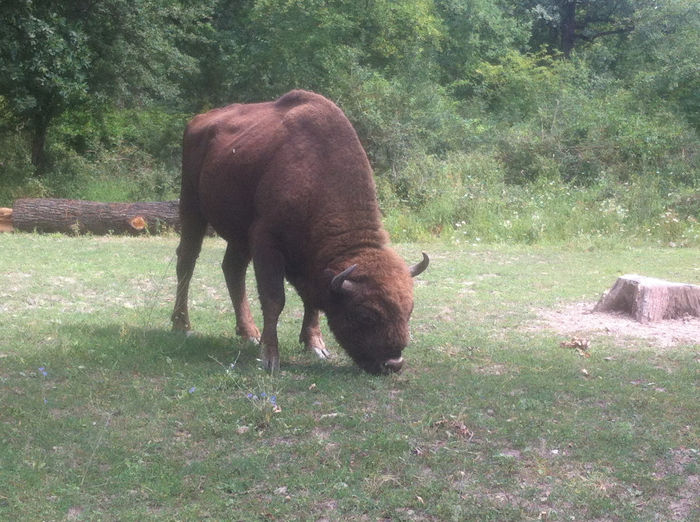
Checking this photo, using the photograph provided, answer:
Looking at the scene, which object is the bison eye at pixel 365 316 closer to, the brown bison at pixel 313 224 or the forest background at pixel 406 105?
the brown bison at pixel 313 224

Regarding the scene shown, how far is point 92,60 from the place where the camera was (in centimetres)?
1986

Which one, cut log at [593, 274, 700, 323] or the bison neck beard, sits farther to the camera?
cut log at [593, 274, 700, 323]

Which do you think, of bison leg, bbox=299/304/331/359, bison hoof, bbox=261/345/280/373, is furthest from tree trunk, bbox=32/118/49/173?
bison hoof, bbox=261/345/280/373

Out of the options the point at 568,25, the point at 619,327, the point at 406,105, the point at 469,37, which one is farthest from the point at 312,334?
the point at 568,25

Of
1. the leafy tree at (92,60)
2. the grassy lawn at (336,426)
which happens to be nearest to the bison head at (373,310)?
the grassy lawn at (336,426)

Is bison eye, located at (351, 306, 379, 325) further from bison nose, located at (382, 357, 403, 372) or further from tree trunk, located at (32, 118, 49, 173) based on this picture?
tree trunk, located at (32, 118, 49, 173)

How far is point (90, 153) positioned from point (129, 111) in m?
3.13

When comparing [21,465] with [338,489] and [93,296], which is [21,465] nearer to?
[338,489]

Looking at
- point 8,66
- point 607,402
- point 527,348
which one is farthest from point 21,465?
point 8,66

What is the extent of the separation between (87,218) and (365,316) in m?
11.7

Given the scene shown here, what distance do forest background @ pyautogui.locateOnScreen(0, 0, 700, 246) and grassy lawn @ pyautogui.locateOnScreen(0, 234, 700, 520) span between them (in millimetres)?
8392

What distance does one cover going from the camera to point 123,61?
67.7ft

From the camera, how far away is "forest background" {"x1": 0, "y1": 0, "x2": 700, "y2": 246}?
17.5 metres

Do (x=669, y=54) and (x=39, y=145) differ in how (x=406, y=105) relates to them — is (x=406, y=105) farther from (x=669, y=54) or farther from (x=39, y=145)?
(x=39, y=145)
